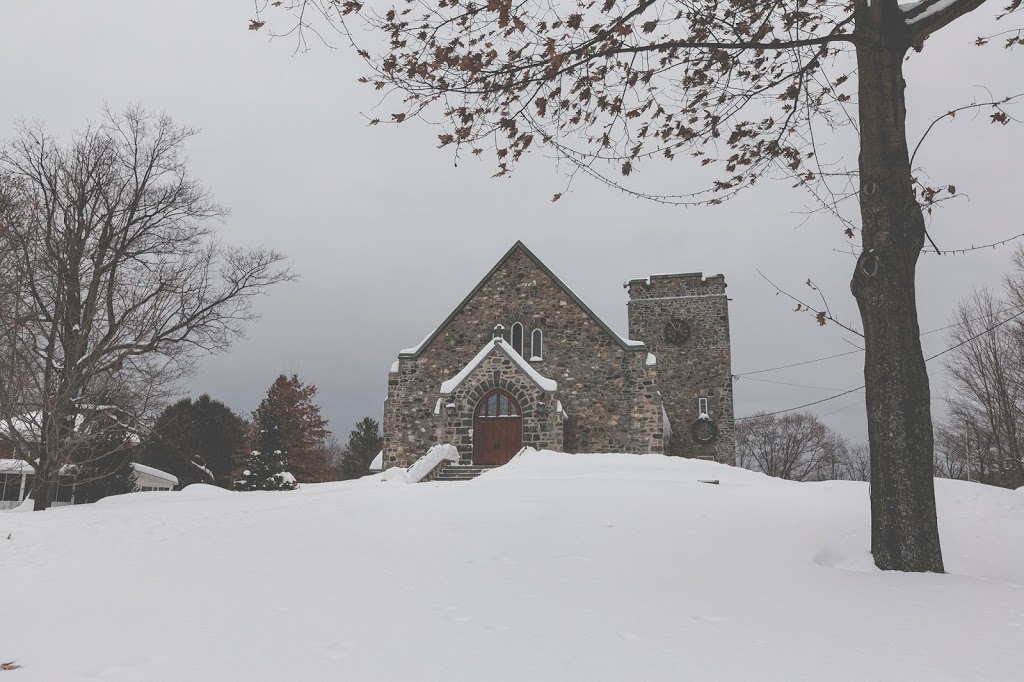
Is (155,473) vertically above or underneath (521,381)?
underneath

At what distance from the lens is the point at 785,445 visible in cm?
5406

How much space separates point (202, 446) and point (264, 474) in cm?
944

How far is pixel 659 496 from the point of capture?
8.59m

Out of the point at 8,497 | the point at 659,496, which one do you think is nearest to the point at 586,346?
the point at 659,496

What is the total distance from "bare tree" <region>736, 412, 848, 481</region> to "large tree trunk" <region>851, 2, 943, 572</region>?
50.8 m

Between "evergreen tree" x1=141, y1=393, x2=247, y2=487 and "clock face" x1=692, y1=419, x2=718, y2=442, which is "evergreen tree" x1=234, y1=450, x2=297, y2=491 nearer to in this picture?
"evergreen tree" x1=141, y1=393, x2=247, y2=487

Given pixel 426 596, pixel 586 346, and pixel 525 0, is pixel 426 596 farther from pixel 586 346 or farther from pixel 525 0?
pixel 586 346

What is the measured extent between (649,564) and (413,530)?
8.89 feet

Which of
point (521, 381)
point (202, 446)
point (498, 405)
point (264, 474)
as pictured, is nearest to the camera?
point (521, 381)

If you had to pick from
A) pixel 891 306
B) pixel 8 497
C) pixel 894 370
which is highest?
pixel 891 306

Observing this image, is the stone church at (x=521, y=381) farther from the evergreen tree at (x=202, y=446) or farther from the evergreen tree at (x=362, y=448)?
the evergreen tree at (x=362, y=448)

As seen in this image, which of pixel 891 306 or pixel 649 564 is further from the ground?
pixel 891 306

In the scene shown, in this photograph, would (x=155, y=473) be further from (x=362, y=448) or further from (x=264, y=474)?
(x=362, y=448)

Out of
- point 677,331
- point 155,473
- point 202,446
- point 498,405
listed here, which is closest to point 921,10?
point 498,405
